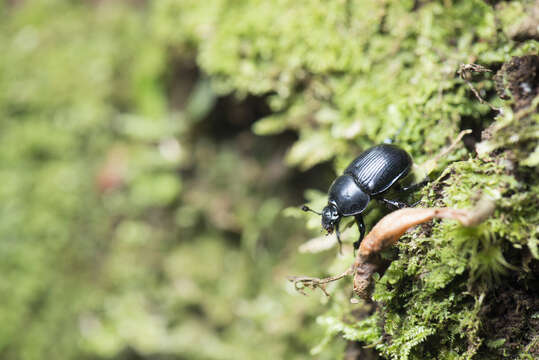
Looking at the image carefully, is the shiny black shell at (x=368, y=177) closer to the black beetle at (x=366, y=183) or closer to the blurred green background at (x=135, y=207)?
the black beetle at (x=366, y=183)

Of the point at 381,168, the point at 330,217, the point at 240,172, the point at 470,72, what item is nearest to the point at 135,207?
the point at 240,172

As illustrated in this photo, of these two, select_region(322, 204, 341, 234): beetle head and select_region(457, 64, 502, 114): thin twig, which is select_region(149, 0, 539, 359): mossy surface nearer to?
select_region(457, 64, 502, 114): thin twig

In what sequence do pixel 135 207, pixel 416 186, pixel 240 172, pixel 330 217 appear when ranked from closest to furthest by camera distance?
1. pixel 416 186
2. pixel 330 217
3. pixel 240 172
4. pixel 135 207

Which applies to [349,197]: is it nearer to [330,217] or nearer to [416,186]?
[330,217]

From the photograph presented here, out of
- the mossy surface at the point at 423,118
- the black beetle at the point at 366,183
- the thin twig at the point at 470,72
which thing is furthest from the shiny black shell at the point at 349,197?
the thin twig at the point at 470,72

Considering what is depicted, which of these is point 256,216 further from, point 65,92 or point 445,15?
point 65,92

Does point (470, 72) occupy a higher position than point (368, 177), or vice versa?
point (470, 72)

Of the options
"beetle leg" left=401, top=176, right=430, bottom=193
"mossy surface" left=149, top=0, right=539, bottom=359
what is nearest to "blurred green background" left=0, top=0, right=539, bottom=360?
"mossy surface" left=149, top=0, right=539, bottom=359

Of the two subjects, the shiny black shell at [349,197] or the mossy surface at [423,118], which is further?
the shiny black shell at [349,197]
